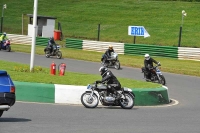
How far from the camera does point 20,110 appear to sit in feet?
45.2

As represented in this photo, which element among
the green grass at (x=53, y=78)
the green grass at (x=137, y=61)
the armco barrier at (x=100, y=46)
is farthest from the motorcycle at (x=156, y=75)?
the armco barrier at (x=100, y=46)

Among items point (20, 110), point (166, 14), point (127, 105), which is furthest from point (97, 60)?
point (166, 14)

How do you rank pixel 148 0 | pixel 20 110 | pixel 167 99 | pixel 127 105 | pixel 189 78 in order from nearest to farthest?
pixel 20 110, pixel 127 105, pixel 167 99, pixel 189 78, pixel 148 0

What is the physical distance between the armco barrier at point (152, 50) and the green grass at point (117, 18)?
17.6ft

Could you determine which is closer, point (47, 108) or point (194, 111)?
point (47, 108)

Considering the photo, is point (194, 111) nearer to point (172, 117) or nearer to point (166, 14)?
point (172, 117)

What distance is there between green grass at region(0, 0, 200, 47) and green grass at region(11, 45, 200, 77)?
23.2 ft

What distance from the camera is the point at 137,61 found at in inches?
1288

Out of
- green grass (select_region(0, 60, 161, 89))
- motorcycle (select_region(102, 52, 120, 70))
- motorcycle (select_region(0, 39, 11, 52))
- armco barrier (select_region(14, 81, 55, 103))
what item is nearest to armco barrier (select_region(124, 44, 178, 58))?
motorcycle (select_region(102, 52, 120, 70))

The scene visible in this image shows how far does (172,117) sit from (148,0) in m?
49.0

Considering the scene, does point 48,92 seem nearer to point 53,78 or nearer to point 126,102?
point 53,78

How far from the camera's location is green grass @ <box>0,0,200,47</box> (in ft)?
148

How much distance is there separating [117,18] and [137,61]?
2255 centimetres

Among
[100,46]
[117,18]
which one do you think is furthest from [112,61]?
[117,18]
